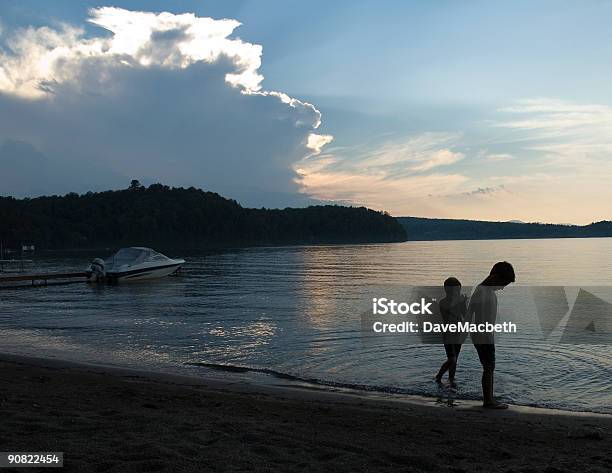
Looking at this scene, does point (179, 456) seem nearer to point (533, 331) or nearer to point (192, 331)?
point (192, 331)

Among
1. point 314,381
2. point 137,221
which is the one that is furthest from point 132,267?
point 137,221

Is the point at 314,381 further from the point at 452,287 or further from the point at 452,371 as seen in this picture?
the point at 452,287

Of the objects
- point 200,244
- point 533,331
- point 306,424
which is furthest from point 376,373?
point 200,244

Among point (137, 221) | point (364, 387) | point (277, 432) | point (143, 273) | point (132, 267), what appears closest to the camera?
point (277, 432)

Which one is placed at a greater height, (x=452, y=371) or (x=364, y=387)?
(x=452, y=371)

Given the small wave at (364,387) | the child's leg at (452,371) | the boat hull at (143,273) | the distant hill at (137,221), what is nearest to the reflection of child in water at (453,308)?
the child's leg at (452,371)

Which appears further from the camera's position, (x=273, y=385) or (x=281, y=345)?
(x=281, y=345)

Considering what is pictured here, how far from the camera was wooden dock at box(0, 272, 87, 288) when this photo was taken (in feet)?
135

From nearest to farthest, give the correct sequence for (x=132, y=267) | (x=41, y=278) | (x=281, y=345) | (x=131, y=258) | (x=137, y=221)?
(x=281, y=345) < (x=41, y=278) < (x=132, y=267) < (x=131, y=258) < (x=137, y=221)

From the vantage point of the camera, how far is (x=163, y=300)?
104ft

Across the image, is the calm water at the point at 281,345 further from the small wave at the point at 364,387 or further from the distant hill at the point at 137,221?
the distant hill at the point at 137,221

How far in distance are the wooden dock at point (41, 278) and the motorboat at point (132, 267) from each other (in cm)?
211

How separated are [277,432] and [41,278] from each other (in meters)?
40.7

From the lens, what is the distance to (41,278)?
139 ft
